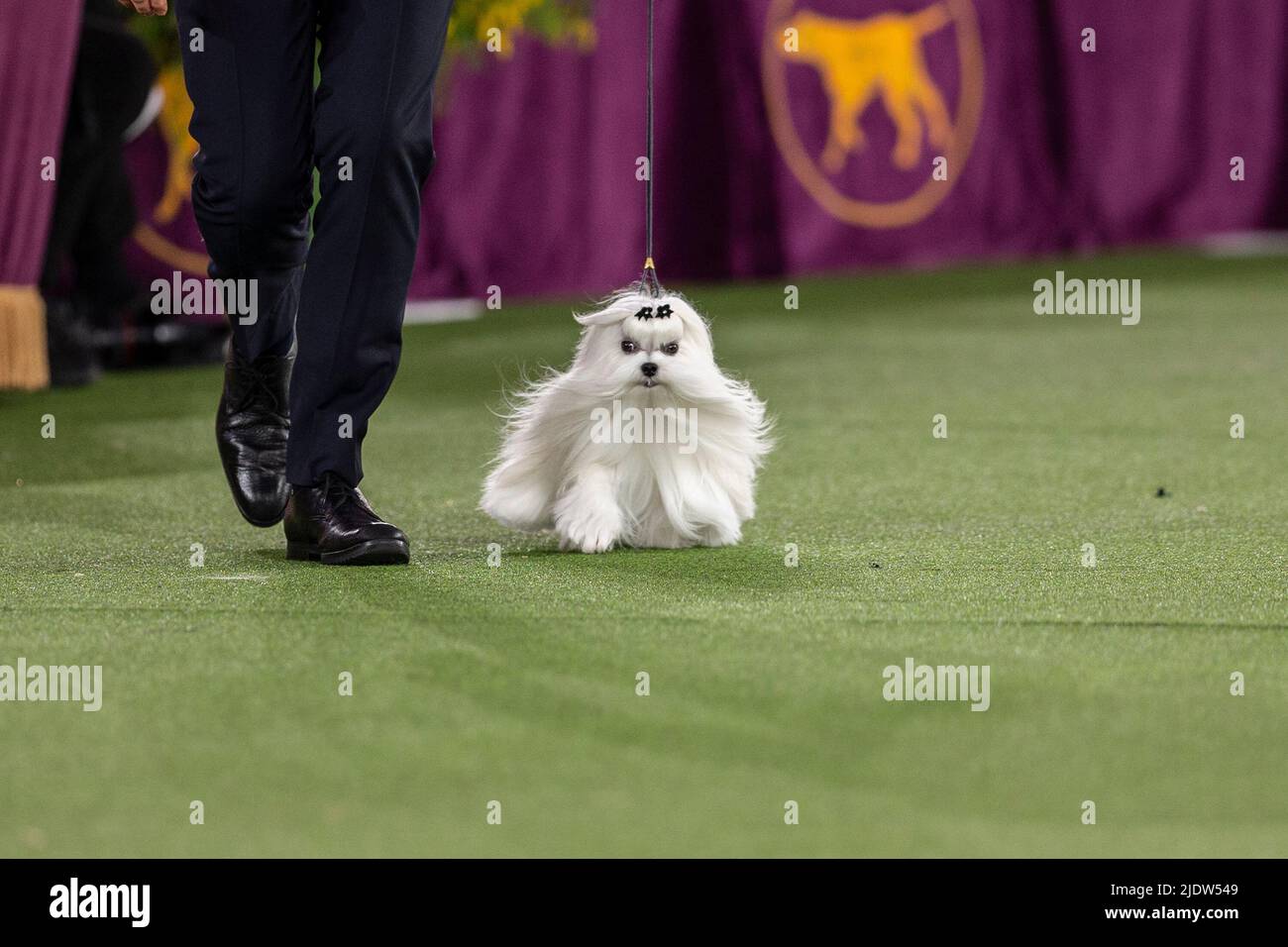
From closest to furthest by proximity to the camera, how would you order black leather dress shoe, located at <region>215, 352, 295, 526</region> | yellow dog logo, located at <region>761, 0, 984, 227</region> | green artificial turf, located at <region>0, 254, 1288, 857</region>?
green artificial turf, located at <region>0, 254, 1288, 857</region> → black leather dress shoe, located at <region>215, 352, 295, 526</region> → yellow dog logo, located at <region>761, 0, 984, 227</region>

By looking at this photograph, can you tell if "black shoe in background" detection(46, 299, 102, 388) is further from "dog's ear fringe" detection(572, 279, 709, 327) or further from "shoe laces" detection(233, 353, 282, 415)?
"dog's ear fringe" detection(572, 279, 709, 327)

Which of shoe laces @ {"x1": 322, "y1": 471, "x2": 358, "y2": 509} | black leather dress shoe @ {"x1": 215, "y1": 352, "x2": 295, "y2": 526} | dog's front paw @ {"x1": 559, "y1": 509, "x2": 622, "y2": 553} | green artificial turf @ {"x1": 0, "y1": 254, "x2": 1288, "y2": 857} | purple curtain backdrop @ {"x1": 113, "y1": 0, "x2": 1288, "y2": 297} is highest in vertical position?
purple curtain backdrop @ {"x1": 113, "y1": 0, "x2": 1288, "y2": 297}

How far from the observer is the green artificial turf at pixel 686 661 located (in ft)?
5.58

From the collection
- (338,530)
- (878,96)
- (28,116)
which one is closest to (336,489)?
(338,530)

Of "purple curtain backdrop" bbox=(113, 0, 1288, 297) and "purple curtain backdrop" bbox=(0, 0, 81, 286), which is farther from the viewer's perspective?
"purple curtain backdrop" bbox=(113, 0, 1288, 297)

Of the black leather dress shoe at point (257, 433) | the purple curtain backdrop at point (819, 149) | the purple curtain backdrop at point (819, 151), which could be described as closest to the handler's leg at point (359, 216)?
the black leather dress shoe at point (257, 433)

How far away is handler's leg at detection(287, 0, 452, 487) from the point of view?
2695 millimetres

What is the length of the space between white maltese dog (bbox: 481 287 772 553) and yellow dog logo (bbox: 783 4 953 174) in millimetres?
→ 5550

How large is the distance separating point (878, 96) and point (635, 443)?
19.2ft

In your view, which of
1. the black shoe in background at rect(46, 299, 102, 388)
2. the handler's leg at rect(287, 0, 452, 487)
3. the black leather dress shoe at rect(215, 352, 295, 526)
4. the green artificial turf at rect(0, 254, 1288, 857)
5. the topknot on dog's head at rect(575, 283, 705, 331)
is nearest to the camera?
the green artificial turf at rect(0, 254, 1288, 857)

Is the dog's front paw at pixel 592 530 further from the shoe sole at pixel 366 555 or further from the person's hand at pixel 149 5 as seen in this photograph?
the person's hand at pixel 149 5

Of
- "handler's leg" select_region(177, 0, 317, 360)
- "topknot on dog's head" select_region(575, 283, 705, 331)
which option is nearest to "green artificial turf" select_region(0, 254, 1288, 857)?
"topknot on dog's head" select_region(575, 283, 705, 331)

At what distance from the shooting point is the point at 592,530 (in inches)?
113
